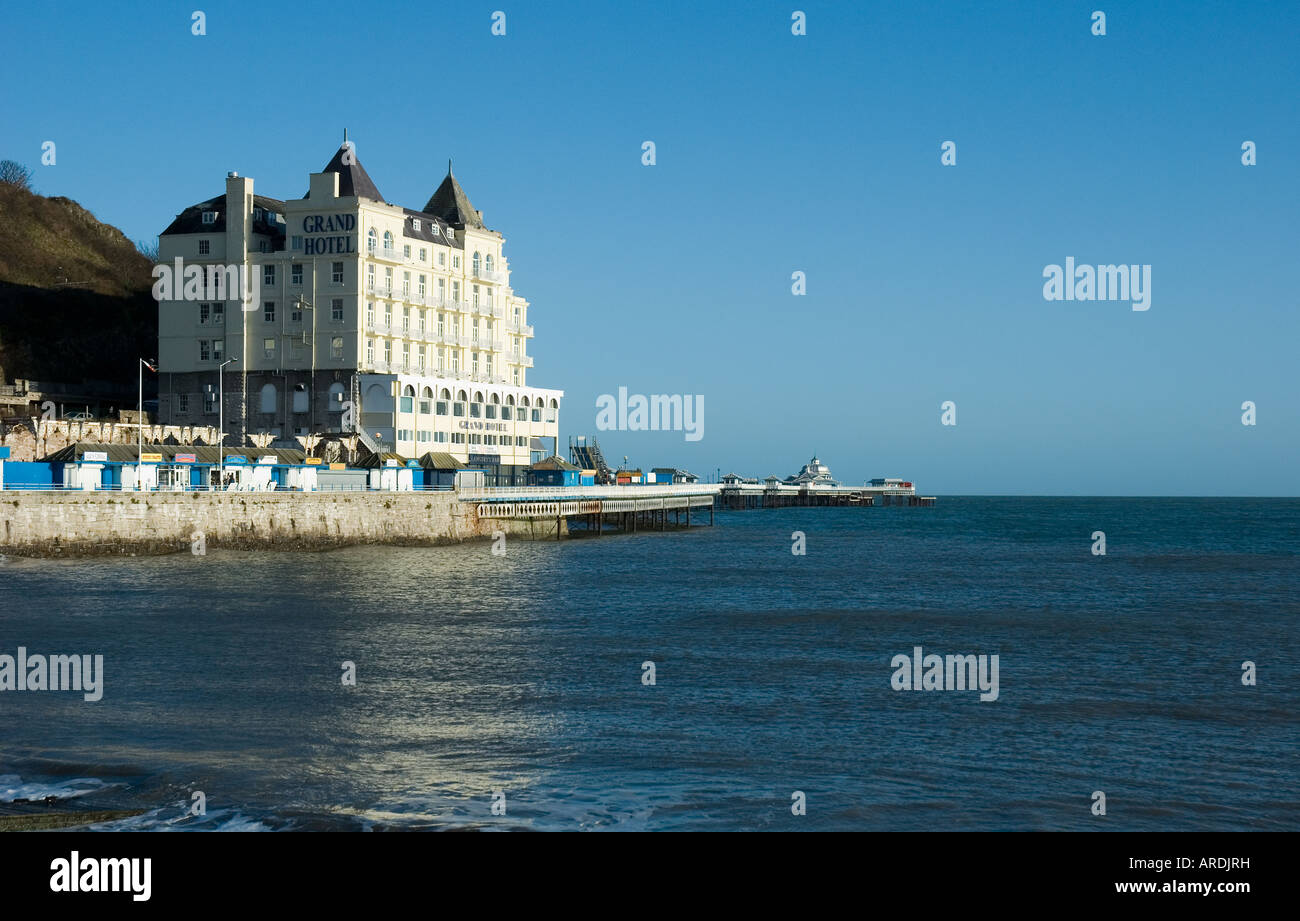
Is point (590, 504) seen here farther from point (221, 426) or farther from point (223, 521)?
point (223, 521)

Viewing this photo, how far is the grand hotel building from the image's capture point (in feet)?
297

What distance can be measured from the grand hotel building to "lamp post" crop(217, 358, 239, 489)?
0.50 m

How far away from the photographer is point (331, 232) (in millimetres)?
90688

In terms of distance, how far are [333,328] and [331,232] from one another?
664cm

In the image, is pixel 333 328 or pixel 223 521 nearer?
pixel 223 521

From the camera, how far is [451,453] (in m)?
95.1

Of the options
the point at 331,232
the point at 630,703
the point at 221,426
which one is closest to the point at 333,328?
the point at 331,232

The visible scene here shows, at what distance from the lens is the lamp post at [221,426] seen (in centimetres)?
6881

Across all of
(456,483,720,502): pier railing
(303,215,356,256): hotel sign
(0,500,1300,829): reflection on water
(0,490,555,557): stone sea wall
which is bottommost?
(0,500,1300,829): reflection on water

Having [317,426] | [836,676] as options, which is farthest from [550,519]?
[836,676]

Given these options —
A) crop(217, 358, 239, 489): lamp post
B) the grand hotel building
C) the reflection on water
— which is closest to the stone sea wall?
the reflection on water

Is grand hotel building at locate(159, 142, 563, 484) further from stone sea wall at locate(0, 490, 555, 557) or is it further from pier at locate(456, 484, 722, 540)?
stone sea wall at locate(0, 490, 555, 557)

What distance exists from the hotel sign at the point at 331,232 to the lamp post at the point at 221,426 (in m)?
9.82
